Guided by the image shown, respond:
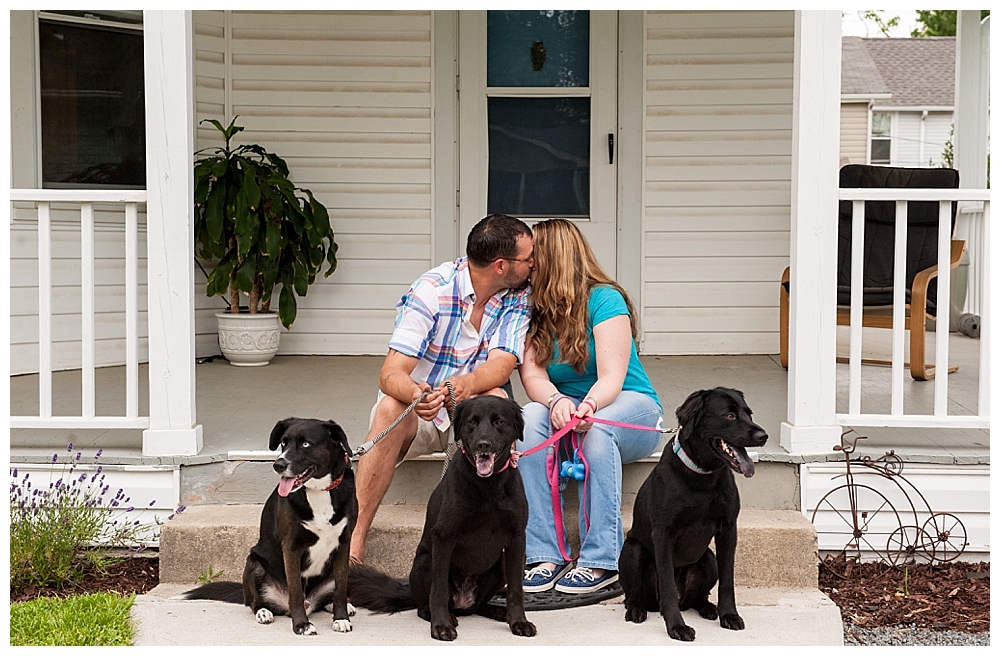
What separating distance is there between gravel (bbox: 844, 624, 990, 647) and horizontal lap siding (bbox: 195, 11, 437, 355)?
3405 millimetres

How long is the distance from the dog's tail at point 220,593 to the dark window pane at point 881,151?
19276mm

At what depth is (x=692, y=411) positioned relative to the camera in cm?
264

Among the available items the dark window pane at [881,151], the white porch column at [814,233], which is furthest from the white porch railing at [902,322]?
the dark window pane at [881,151]

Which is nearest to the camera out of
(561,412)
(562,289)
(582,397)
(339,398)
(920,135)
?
(561,412)

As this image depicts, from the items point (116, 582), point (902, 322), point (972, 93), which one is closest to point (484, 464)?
point (116, 582)

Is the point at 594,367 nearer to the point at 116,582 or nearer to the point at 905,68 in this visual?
the point at 116,582

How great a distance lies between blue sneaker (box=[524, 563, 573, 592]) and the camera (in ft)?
9.69

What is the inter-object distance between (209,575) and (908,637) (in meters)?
2.11

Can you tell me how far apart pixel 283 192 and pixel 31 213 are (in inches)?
48.8

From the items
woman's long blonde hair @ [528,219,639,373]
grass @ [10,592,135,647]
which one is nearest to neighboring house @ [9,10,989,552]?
woman's long blonde hair @ [528,219,639,373]

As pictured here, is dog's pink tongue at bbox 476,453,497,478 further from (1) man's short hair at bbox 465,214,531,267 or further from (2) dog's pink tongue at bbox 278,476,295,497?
(1) man's short hair at bbox 465,214,531,267

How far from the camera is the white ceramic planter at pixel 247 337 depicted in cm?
539

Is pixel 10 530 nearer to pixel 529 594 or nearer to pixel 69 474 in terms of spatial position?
pixel 69 474

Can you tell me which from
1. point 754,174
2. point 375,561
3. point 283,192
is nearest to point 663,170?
point 754,174
